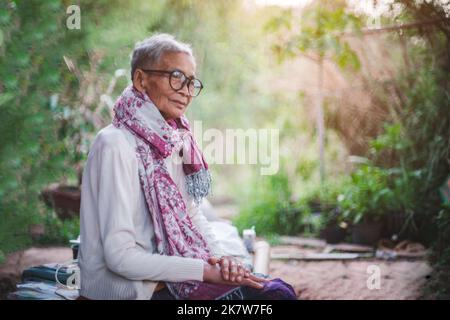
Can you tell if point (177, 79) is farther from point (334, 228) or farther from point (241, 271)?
point (334, 228)

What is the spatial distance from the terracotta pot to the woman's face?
14.0 ft

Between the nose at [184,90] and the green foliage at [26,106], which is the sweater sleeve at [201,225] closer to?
the nose at [184,90]

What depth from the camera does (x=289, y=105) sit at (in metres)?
7.89

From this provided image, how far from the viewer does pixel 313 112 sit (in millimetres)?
7488

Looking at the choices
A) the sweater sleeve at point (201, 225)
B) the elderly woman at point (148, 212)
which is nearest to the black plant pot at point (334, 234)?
the sweater sleeve at point (201, 225)

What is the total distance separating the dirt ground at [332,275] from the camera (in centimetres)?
411

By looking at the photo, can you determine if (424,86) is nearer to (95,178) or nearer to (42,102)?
(42,102)

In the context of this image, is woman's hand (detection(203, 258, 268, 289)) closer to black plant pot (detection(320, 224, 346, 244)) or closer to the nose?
the nose

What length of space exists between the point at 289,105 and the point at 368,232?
2.74 m

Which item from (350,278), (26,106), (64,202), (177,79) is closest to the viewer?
(177,79)

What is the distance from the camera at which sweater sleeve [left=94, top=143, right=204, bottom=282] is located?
1646 millimetres

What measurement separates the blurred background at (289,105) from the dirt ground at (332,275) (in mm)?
100

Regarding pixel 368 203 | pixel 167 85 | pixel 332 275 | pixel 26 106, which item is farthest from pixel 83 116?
pixel 167 85
